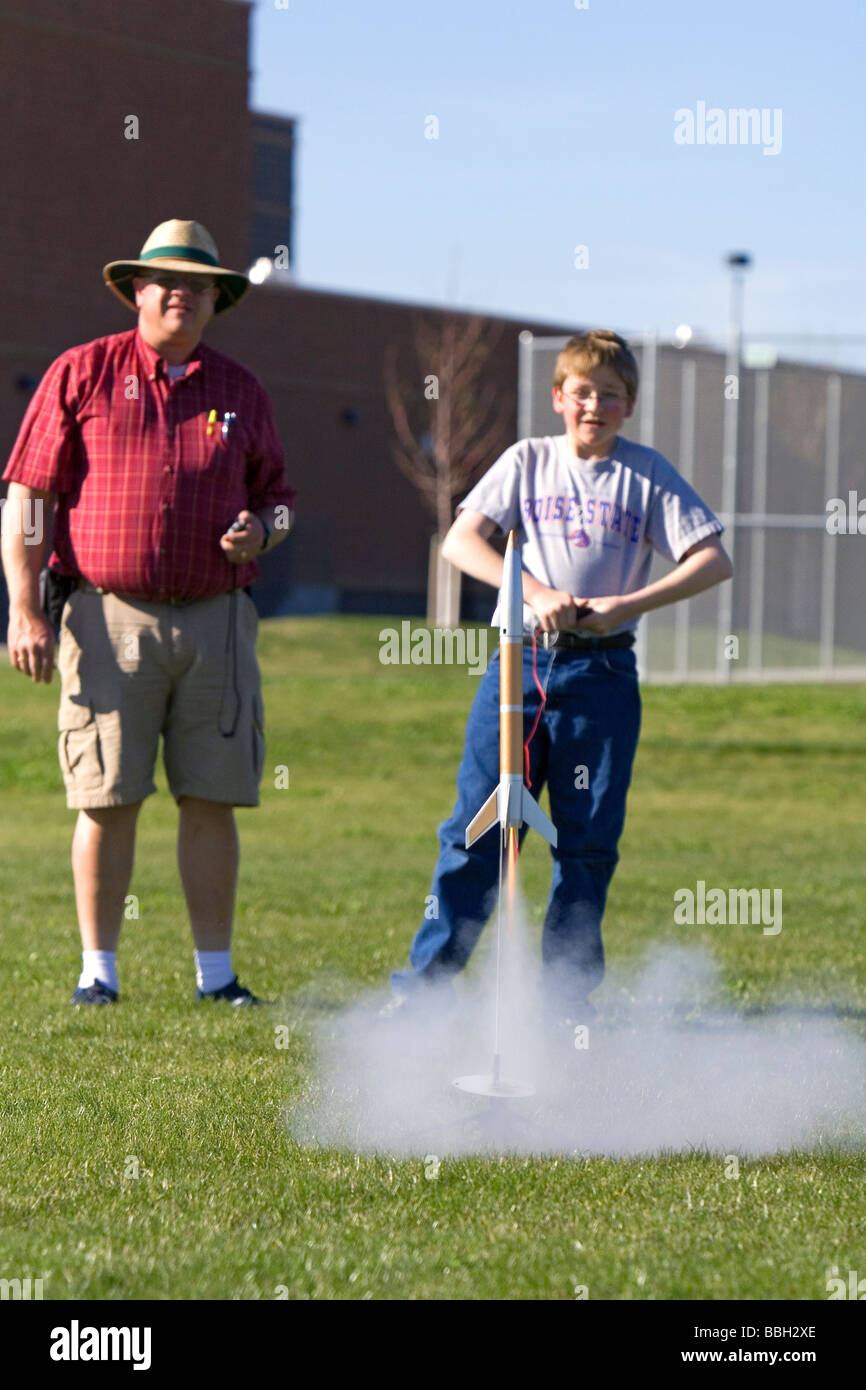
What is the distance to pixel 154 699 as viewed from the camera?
662 centimetres

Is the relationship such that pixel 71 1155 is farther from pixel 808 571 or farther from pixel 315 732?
pixel 808 571

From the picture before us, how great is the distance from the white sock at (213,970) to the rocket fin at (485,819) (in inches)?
69.4

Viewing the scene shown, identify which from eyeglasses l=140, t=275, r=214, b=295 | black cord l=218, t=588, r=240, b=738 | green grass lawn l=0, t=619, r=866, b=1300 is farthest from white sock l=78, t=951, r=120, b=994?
eyeglasses l=140, t=275, r=214, b=295

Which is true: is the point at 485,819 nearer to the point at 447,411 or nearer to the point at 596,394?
the point at 596,394

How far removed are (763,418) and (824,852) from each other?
14.1m

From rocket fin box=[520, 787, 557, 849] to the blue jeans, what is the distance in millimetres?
678

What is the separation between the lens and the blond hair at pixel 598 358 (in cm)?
587

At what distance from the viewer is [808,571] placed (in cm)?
2762

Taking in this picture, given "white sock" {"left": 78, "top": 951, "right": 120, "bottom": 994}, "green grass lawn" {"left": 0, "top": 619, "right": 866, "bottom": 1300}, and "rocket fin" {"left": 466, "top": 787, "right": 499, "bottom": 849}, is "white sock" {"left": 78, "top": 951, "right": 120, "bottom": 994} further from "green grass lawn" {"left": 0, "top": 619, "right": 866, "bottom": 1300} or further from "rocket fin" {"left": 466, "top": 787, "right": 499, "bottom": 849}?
"rocket fin" {"left": 466, "top": 787, "right": 499, "bottom": 849}

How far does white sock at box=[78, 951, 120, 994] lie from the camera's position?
6641 mm

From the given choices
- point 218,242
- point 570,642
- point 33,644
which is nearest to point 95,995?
point 33,644

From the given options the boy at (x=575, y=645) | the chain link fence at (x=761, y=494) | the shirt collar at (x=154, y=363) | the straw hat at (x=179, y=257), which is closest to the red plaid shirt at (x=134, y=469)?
the shirt collar at (x=154, y=363)

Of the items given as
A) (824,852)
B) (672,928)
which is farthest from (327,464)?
(672,928)

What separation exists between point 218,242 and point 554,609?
133ft
